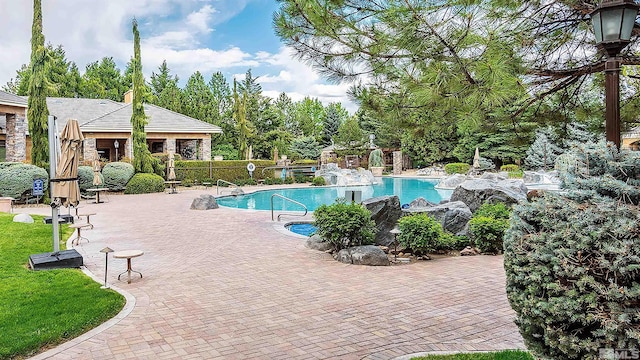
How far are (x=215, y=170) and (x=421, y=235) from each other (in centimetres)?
2065

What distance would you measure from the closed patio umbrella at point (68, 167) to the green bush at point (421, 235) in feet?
19.4

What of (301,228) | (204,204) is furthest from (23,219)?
(301,228)

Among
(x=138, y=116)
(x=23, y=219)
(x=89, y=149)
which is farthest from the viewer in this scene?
(x=89, y=149)

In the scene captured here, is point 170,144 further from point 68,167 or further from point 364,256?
point 364,256

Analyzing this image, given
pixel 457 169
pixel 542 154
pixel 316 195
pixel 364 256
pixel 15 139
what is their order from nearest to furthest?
pixel 364 256, pixel 15 139, pixel 316 195, pixel 542 154, pixel 457 169

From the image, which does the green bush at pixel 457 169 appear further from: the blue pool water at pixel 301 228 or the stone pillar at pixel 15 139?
the stone pillar at pixel 15 139

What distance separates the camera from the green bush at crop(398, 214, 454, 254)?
8320mm

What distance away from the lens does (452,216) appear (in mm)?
9797

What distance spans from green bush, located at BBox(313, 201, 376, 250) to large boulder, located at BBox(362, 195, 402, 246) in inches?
37.4

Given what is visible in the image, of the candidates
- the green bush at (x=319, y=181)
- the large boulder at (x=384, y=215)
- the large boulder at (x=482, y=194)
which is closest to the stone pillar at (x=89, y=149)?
the green bush at (x=319, y=181)

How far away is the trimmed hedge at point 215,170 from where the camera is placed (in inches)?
1029

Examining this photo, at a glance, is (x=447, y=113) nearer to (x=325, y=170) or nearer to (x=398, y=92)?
(x=398, y=92)

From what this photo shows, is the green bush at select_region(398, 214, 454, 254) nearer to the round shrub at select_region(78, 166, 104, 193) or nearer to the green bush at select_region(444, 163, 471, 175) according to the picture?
the round shrub at select_region(78, 166, 104, 193)

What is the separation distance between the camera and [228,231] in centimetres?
1140
